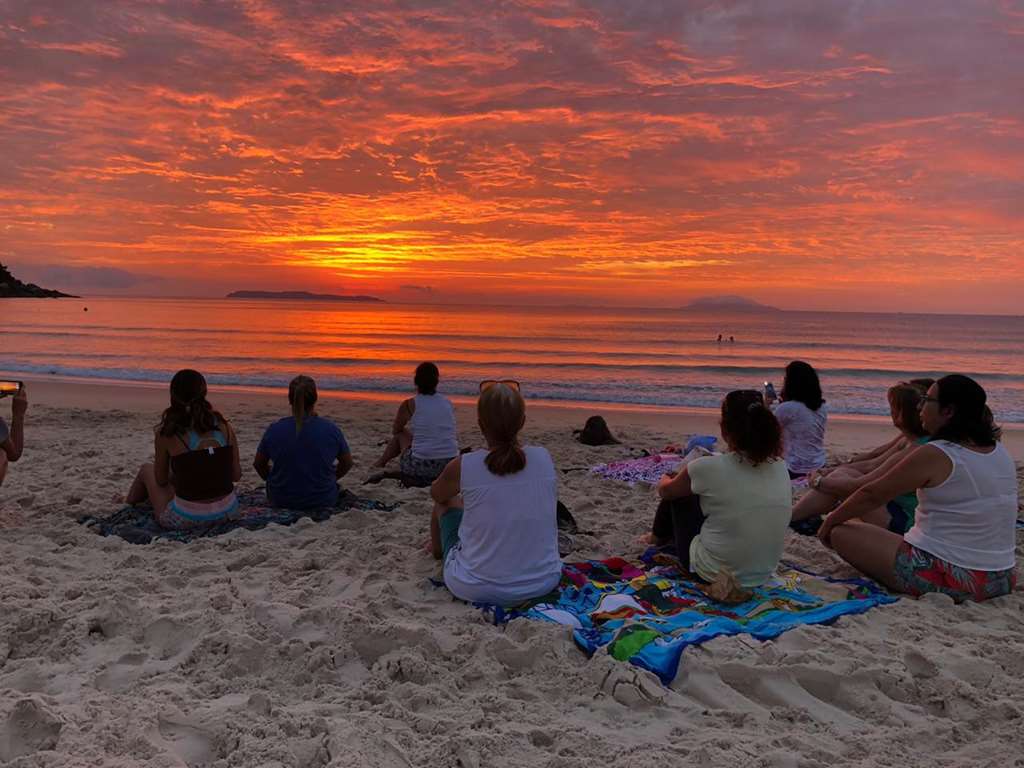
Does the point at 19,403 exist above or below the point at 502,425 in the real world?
below

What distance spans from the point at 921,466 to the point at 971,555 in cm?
71

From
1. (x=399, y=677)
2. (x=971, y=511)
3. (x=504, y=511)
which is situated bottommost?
(x=399, y=677)

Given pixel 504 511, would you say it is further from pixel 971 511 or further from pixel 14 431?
pixel 14 431

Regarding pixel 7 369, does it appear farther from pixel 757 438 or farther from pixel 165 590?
pixel 757 438

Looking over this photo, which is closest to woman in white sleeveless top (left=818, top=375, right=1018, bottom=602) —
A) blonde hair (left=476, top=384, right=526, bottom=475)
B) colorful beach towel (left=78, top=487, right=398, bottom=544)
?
blonde hair (left=476, top=384, right=526, bottom=475)

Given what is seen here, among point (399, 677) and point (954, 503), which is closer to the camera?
point (399, 677)

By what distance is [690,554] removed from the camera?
4.52 meters

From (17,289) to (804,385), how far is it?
13447 centimetres

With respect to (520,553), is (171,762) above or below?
below

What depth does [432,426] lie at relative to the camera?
7.35 meters

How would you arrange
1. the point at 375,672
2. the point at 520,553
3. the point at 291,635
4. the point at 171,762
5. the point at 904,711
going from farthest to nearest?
the point at 520,553 < the point at 291,635 < the point at 375,672 < the point at 904,711 < the point at 171,762

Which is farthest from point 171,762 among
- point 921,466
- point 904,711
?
point 921,466

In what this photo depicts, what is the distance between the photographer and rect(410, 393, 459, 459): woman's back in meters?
7.34

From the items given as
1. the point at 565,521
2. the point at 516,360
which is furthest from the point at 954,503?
the point at 516,360
